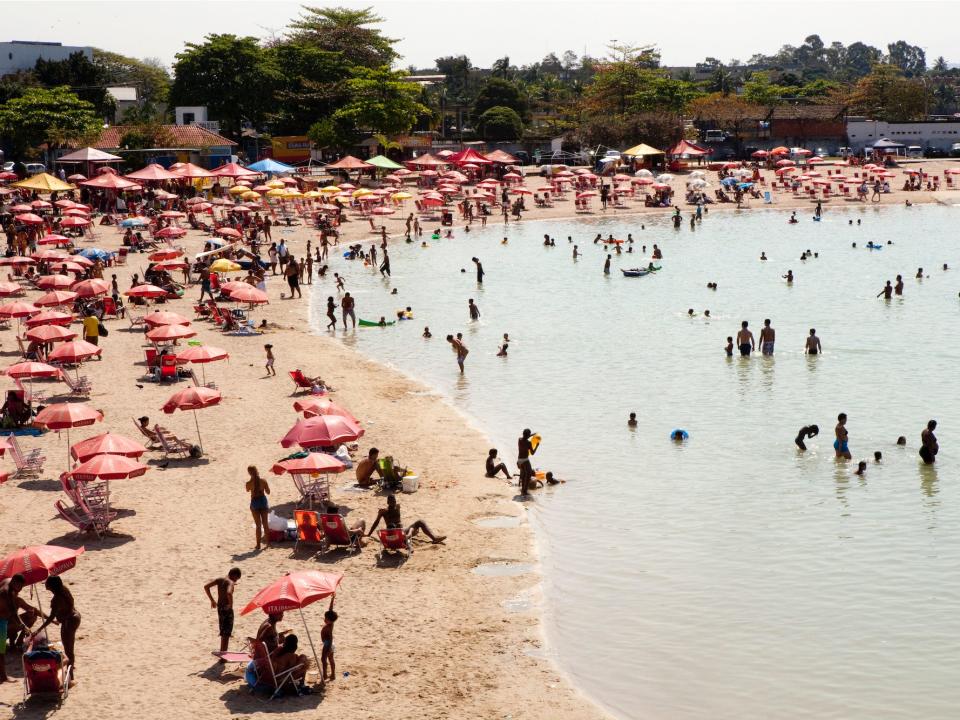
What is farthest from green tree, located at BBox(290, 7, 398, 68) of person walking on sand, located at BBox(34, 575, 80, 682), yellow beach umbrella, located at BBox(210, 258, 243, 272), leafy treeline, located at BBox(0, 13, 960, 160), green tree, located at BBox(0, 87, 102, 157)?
person walking on sand, located at BBox(34, 575, 80, 682)

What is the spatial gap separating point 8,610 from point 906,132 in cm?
8975

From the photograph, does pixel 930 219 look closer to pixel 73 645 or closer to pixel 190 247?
pixel 190 247

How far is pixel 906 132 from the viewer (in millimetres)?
87938

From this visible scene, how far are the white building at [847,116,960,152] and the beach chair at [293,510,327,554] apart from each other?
83.1 m

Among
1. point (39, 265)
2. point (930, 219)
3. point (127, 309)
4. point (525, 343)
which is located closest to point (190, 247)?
point (39, 265)

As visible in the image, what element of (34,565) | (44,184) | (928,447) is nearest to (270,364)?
(34,565)

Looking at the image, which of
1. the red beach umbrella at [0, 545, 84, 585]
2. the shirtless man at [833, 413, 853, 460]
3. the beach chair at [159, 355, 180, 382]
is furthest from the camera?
the beach chair at [159, 355, 180, 382]

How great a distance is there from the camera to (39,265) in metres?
33.1

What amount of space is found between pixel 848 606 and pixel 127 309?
22.7 meters

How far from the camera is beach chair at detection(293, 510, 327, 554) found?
13.8 meters

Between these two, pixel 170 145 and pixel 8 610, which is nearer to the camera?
pixel 8 610

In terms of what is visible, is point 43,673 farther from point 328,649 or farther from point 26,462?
point 26,462

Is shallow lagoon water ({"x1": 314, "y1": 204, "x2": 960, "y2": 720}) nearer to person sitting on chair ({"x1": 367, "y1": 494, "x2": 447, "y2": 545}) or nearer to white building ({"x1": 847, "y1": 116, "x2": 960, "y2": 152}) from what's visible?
person sitting on chair ({"x1": 367, "y1": 494, "x2": 447, "y2": 545})

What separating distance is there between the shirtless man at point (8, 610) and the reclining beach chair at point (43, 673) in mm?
406
